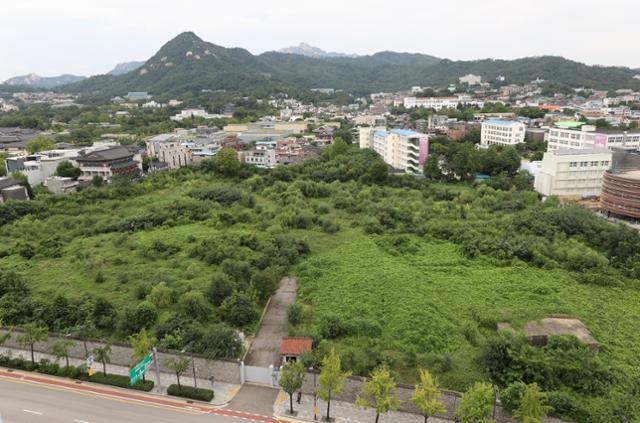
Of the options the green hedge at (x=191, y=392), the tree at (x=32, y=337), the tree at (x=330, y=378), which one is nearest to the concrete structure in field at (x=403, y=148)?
the tree at (x=330, y=378)

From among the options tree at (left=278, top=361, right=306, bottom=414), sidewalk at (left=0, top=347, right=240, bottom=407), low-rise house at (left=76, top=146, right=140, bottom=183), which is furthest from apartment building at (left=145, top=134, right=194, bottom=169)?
tree at (left=278, top=361, right=306, bottom=414)

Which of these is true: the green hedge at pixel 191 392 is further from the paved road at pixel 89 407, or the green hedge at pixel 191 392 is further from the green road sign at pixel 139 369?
the green road sign at pixel 139 369

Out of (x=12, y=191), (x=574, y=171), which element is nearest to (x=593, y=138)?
(x=574, y=171)

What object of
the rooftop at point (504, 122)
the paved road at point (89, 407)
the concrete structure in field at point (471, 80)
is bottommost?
the paved road at point (89, 407)

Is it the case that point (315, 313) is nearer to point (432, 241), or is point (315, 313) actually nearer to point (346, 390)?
point (346, 390)

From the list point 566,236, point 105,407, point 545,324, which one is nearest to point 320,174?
point 566,236

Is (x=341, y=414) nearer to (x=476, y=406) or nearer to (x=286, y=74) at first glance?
(x=476, y=406)
